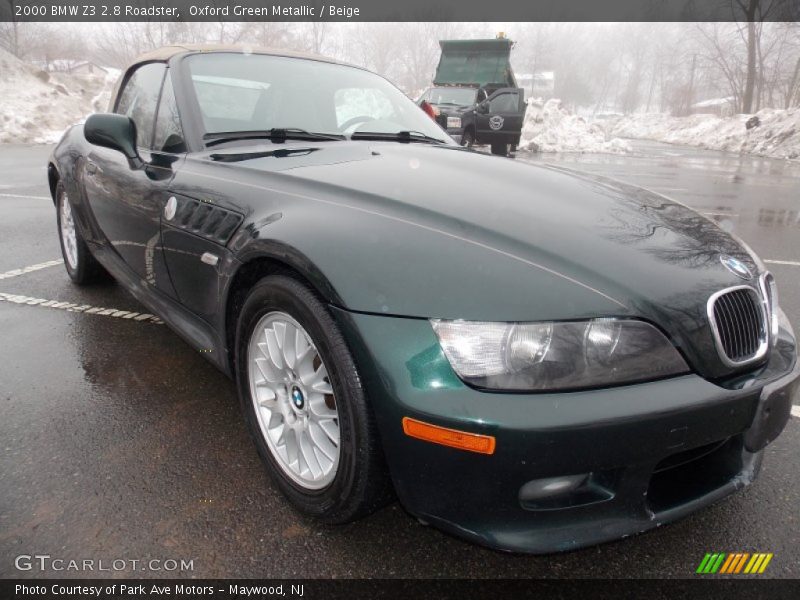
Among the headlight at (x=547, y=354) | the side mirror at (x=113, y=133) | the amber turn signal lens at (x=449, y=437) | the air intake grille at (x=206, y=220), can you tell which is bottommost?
the amber turn signal lens at (x=449, y=437)

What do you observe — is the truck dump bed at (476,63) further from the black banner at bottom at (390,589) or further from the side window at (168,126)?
the black banner at bottom at (390,589)

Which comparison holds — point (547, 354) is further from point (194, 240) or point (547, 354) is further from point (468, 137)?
point (468, 137)

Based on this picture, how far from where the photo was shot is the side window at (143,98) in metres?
2.81

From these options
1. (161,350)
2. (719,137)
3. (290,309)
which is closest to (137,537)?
(290,309)

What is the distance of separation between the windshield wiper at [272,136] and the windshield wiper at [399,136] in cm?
12

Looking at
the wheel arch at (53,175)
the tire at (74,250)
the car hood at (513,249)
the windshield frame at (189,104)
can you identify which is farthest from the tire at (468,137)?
the car hood at (513,249)

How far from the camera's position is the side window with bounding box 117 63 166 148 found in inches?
111

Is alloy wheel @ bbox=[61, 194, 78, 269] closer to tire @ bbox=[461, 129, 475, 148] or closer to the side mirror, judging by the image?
the side mirror

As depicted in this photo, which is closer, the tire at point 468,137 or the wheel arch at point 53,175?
the wheel arch at point 53,175

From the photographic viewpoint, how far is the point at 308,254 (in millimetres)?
1583

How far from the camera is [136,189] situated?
2561 mm

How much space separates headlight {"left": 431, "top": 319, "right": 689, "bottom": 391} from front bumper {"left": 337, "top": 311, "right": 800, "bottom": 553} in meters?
0.03

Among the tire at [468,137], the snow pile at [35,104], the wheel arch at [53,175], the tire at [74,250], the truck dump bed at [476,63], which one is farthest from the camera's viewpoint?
the snow pile at [35,104]

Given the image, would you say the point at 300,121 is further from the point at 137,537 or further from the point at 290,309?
the point at 137,537
